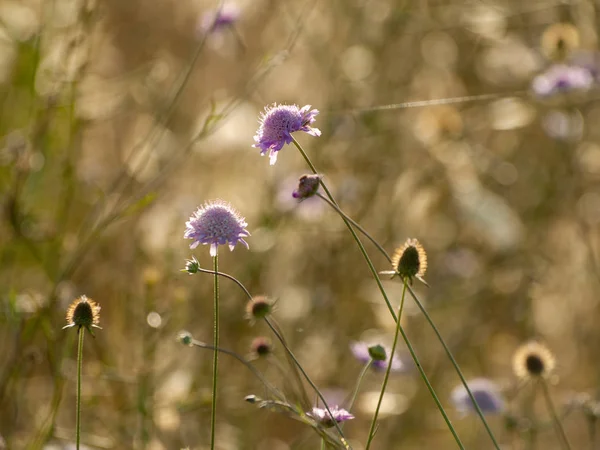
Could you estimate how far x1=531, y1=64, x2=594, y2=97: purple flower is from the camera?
8.53ft

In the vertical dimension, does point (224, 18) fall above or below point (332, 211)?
above

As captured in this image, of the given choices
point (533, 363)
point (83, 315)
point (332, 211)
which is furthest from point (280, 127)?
point (332, 211)

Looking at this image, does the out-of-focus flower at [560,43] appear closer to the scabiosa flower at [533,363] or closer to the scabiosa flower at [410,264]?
the scabiosa flower at [533,363]

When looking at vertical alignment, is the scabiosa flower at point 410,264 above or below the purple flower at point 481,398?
below

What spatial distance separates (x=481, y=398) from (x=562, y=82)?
101 centimetres

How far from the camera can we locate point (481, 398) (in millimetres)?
2352

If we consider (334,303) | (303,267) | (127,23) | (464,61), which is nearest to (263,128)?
(334,303)

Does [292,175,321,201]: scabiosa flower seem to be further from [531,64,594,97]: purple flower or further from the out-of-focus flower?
the out-of-focus flower

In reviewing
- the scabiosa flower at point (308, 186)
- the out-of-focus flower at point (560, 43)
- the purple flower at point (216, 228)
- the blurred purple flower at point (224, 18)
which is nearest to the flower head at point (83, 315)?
the purple flower at point (216, 228)

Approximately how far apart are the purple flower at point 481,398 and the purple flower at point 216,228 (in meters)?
1.01

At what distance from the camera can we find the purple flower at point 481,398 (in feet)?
7.35

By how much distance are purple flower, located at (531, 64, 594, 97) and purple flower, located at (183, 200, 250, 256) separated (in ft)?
4.73

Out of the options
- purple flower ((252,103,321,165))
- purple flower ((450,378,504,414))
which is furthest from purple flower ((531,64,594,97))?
purple flower ((252,103,321,165))

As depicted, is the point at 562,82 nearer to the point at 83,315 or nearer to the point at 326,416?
the point at 326,416
